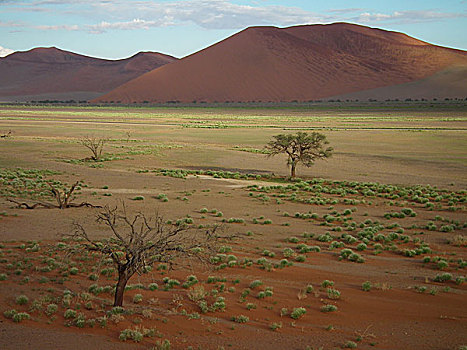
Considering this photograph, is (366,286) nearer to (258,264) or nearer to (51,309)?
(258,264)

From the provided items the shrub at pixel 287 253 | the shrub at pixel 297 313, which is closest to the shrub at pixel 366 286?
the shrub at pixel 297 313

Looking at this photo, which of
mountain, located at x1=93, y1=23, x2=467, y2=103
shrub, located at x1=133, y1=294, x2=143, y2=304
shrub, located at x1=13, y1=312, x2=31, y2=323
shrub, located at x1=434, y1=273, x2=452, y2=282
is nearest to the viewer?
shrub, located at x1=13, y1=312, x2=31, y2=323

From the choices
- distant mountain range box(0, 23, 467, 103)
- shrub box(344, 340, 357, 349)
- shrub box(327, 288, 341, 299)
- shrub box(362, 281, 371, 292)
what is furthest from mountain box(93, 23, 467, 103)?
shrub box(344, 340, 357, 349)

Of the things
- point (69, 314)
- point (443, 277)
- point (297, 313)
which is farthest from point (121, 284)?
point (443, 277)

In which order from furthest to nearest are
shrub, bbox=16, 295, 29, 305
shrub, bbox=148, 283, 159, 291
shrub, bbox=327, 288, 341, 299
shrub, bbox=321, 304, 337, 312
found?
1. shrub, bbox=148, 283, 159, 291
2. shrub, bbox=327, 288, 341, 299
3. shrub, bbox=321, 304, 337, 312
4. shrub, bbox=16, 295, 29, 305

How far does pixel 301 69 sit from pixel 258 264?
459ft

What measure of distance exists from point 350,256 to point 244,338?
19.5 ft

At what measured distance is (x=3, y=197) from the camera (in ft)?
72.9

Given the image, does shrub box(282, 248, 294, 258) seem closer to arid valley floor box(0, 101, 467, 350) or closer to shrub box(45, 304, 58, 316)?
arid valley floor box(0, 101, 467, 350)

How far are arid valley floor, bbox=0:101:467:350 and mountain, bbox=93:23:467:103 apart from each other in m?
110

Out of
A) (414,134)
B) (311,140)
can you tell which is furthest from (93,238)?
(414,134)

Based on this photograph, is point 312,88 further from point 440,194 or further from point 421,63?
point 440,194

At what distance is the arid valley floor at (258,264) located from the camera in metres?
9.02

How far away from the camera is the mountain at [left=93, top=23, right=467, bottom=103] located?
465 feet
